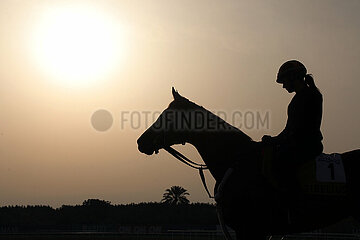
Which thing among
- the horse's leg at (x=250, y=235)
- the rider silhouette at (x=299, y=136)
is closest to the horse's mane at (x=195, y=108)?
the rider silhouette at (x=299, y=136)

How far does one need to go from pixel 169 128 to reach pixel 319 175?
2.66 meters

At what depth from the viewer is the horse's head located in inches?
391

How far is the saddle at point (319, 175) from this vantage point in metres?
9.11

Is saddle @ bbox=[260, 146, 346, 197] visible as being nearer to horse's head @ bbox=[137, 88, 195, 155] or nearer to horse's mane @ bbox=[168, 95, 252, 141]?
horse's mane @ bbox=[168, 95, 252, 141]

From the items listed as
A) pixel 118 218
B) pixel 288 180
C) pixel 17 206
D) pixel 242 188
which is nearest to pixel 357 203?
pixel 288 180

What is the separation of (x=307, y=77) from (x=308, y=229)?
246 cm

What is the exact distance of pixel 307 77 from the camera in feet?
30.3

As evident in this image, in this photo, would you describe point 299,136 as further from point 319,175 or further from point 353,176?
point 353,176

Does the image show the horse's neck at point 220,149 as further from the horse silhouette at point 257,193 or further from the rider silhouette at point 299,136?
the rider silhouette at point 299,136

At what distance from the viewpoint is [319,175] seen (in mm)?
9242

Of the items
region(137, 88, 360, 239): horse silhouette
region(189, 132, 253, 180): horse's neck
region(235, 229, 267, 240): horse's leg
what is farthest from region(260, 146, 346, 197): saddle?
region(235, 229, 267, 240): horse's leg

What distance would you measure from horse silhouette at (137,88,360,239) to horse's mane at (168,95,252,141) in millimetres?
17

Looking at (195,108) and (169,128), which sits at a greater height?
(195,108)

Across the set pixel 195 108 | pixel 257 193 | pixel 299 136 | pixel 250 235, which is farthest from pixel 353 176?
pixel 195 108
